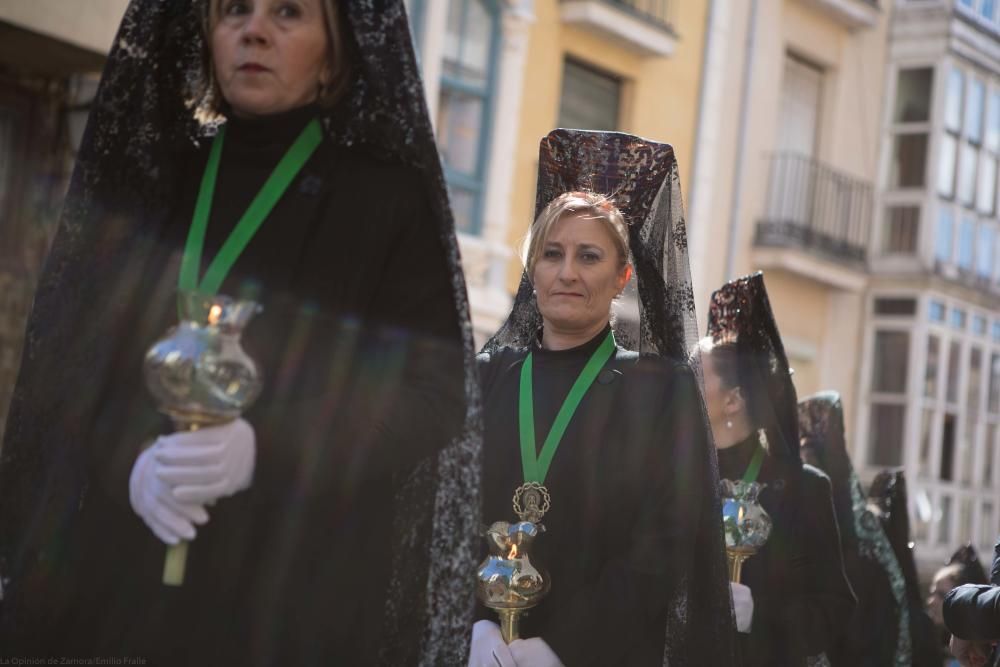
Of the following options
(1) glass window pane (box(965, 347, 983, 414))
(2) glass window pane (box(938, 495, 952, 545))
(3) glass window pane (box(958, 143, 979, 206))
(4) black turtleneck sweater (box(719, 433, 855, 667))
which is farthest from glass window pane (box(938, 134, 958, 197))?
(4) black turtleneck sweater (box(719, 433, 855, 667))

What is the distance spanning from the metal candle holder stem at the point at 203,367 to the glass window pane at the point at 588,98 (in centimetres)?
1458

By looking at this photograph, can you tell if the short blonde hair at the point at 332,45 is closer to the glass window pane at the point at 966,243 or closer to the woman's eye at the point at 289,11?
the woman's eye at the point at 289,11

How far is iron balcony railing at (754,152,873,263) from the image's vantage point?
1933 cm

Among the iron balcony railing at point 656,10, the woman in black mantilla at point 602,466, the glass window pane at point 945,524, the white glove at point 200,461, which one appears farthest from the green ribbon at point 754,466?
the glass window pane at point 945,524

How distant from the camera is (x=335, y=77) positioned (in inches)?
114

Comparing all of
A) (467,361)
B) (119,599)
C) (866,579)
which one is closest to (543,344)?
(467,361)

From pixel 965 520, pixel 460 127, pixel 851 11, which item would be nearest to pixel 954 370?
pixel 965 520

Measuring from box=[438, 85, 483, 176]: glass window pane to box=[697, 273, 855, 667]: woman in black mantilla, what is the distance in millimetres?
9882

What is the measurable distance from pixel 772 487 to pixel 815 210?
48.1ft

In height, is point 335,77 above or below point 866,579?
above

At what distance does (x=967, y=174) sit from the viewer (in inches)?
869

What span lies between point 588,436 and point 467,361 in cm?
128

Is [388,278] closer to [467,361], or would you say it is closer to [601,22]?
[467,361]

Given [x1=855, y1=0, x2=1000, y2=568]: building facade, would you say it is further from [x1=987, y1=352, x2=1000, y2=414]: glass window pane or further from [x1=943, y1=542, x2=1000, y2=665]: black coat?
[x1=943, y1=542, x2=1000, y2=665]: black coat
